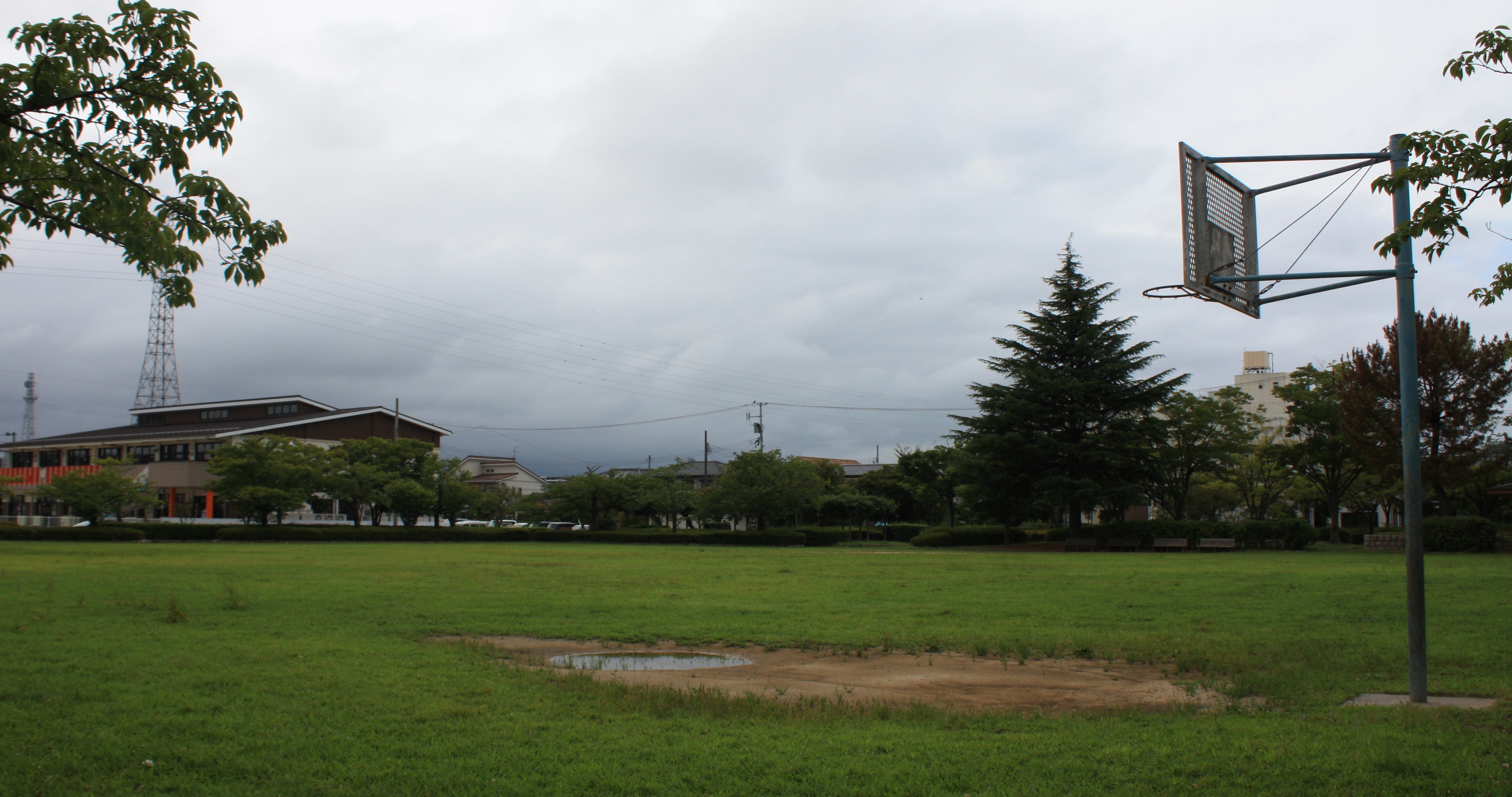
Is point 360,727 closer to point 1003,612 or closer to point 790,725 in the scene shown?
point 790,725

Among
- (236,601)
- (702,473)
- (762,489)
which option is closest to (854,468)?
(702,473)

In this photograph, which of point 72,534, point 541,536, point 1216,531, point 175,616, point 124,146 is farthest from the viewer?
point 541,536

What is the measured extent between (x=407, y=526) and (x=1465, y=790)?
197 feet

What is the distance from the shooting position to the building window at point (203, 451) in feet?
224

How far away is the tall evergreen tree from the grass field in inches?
1060

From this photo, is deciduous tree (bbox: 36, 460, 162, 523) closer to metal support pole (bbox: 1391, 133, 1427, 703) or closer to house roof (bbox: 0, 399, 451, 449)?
house roof (bbox: 0, 399, 451, 449)

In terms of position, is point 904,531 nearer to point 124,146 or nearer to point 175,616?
point 175,616

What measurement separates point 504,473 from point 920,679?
4028 inches

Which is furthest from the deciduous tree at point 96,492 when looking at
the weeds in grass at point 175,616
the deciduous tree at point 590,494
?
the weeds in grass at point 175,616

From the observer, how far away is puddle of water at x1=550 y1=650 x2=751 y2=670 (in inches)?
406

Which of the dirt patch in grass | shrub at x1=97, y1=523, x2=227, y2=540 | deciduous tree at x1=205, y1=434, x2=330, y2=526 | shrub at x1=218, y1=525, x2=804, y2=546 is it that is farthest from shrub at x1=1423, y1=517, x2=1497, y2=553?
shrub at x1=97, y1=523, x2=227, y2=540

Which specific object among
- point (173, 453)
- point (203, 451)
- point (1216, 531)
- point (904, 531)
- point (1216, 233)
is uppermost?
point (1216, 233)

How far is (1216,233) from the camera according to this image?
984 cm

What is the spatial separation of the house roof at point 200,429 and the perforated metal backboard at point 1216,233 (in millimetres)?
65863
